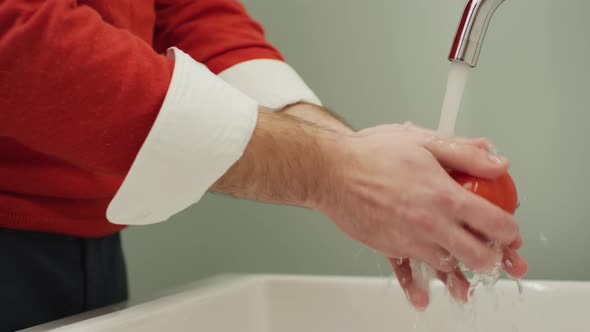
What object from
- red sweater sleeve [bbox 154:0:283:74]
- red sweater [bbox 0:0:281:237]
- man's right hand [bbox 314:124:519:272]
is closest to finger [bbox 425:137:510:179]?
man's right hand [bbox 314:124:519:272]

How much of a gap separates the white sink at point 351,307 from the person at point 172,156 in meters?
0.15

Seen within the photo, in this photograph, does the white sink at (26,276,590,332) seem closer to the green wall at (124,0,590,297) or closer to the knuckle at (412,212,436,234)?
the green wall at (124,0,590,297)

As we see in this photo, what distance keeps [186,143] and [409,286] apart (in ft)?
0.87

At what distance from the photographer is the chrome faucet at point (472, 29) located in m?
0.52

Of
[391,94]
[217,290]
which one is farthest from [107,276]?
[391,94]

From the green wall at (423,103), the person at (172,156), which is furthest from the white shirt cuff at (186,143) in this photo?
the green wall at (423,103)

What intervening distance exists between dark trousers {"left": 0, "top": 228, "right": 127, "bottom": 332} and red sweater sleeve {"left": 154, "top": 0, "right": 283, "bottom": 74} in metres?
0.26

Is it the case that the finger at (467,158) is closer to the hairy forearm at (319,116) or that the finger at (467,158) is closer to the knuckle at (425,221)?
the knuckle at (425,221)

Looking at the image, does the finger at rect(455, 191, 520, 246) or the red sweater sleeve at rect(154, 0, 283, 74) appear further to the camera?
the red sweater sleeve at rect(154, 0, 283, 74)

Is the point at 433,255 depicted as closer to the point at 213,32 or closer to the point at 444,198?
the point at 444,198

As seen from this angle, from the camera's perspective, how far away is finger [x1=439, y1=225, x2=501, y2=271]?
1.58 feet

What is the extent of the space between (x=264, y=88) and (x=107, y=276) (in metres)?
0.29

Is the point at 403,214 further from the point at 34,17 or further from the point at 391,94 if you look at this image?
the point at 391,94

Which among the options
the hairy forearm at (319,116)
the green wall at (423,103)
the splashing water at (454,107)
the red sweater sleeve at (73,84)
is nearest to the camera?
the red sweater sleeve at (73,84)
